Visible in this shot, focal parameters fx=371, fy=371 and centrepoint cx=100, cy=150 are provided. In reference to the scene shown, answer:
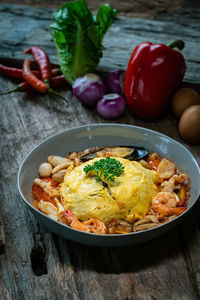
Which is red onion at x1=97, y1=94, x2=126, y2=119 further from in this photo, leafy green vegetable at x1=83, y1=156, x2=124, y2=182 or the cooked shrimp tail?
the cooked shrimp tail

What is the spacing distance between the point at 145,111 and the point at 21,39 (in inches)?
83.5

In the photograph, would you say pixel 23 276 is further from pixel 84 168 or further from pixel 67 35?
pixel 67 35

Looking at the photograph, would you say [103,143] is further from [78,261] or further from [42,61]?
[42,61]

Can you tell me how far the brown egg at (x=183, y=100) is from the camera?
11.0ft

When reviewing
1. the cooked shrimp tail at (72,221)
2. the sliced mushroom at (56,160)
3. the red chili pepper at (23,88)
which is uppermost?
the cooked shrimp tail at (72,221)

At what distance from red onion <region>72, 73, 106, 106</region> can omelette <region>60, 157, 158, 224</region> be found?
47.6 inches

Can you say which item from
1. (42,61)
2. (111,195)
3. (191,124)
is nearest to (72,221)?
(111,195)

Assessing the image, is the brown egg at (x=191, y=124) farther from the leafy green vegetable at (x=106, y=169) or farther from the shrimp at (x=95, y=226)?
the shrimp at (x=95, y=226)

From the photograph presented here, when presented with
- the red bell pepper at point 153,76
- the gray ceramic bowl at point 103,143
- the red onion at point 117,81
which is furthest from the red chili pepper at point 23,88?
the gray ceramic bowl at point 103,143

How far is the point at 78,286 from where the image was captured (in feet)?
6.91

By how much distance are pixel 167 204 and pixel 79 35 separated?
2.18 meters

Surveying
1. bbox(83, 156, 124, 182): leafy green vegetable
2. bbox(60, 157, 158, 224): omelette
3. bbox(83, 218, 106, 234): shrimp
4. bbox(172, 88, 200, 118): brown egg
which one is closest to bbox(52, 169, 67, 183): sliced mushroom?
bbox(60, 157, 158, 224): omelette

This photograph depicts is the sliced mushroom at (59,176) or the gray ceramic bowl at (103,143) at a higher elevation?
the gray ceramic bowl at (103,143)

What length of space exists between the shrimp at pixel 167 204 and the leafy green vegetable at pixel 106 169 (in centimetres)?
30
